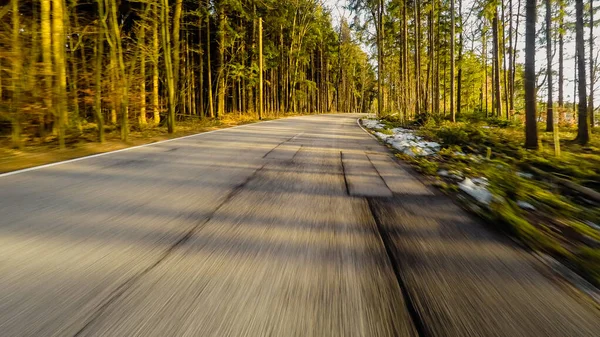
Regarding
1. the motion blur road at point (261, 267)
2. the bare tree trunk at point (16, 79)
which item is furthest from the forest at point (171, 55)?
the motion blur road at point (261, 267)

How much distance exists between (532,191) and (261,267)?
5.06 metres

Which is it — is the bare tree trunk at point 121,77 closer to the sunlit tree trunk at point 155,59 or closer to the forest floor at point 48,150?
the forest floor at point 48,150

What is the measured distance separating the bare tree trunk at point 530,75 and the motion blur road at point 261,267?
26.9 ft

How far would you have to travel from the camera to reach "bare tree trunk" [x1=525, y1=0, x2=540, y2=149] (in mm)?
10367

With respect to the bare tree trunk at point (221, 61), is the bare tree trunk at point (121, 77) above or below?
below

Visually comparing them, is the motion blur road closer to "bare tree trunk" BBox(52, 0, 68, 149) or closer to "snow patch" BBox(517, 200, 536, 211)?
"snow patch" BBox(517, 200, 536, 211)

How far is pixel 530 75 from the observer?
10.5m

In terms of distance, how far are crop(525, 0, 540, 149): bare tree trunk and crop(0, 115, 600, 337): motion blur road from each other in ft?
26.9

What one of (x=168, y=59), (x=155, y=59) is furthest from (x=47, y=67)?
(x=168, y=59)

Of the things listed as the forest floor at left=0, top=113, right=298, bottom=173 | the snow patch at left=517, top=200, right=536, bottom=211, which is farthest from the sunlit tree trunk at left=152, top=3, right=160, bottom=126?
the snow patch at left=517, top=200, right=536, bottom=211

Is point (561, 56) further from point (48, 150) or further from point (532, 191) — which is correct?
point (48, 150)

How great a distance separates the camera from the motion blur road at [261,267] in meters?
1.91

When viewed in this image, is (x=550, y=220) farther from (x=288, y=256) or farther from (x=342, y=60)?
(x=342, y=60)

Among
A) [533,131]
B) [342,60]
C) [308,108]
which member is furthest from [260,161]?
[342,60]
